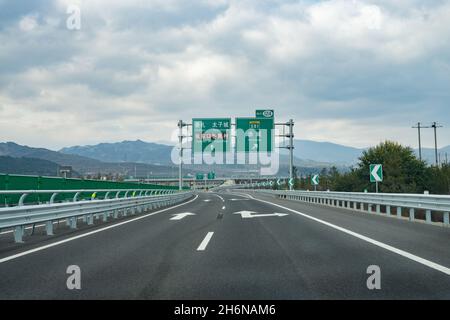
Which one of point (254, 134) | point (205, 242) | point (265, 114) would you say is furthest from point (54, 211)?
point (265, 114)

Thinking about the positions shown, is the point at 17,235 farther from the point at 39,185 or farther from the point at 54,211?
the point at 39,185

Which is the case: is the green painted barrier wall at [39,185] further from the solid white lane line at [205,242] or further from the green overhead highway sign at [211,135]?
the green overhead highway sign at [211,135]

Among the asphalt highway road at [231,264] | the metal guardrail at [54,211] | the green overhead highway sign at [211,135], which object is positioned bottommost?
the asphalt highway road at [231,264]

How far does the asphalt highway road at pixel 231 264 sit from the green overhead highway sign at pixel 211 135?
2821cm

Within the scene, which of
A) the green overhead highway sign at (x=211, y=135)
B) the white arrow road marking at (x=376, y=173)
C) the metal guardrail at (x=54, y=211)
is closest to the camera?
the metal guardrail at (x=54, y=211)

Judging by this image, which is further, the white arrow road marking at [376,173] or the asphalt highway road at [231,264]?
the white arrow road marking at [376,173]

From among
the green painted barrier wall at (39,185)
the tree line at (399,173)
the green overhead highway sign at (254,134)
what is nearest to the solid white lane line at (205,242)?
the green painted barrier wall at (39,185)

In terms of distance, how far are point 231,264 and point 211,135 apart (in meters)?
33.3

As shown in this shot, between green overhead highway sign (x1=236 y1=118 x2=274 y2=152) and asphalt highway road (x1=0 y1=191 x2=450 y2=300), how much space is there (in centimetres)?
2826

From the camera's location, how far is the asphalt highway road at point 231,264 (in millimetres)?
5586

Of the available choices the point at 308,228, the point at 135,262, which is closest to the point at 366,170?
the point at 308,228

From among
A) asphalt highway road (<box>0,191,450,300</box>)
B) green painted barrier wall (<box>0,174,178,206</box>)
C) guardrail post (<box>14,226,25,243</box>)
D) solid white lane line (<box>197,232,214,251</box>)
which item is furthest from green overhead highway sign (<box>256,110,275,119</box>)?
guardrail post (<box>14,226,25,243</box>)

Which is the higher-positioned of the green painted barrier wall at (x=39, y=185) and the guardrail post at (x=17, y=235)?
the green painted barrier wall at (x=39, y=185)
